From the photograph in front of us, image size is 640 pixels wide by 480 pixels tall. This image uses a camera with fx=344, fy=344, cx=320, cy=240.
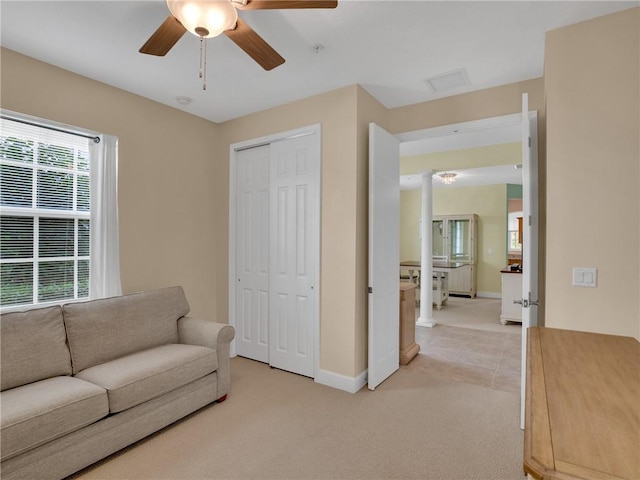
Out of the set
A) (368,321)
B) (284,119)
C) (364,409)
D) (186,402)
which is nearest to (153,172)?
(284,119)

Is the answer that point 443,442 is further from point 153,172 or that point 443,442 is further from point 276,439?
point 153,172

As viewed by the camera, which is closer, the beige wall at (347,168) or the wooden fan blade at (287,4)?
the wooden fan blade at (287,4)

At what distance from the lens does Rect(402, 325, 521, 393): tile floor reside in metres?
3.33

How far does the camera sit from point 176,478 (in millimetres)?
1917

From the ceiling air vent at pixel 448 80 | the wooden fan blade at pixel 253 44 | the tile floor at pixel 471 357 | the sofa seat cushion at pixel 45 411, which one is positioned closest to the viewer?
the sofa seat cushion at pixel 45 411

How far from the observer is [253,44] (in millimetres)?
1882

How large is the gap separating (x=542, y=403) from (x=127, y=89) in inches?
143

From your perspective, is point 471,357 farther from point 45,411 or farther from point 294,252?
point 45,411

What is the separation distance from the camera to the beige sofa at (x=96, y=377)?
1.78 meters

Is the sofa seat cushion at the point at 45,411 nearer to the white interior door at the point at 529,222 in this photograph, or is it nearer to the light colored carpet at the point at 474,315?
the white interior door at the point at 529,222

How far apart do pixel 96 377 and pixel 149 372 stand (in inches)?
12.2

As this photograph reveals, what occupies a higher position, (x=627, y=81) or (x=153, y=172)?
(x=627, y=81)

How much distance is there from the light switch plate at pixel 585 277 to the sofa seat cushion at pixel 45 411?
2.85m

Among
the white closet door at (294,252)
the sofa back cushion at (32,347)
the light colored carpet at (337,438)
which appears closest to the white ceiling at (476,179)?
the white closet door at (294,252)
